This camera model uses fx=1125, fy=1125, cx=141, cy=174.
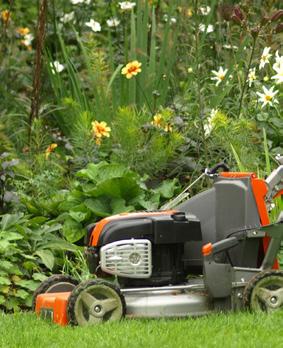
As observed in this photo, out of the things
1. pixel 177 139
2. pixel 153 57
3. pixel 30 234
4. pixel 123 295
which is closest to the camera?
pixel 123 295

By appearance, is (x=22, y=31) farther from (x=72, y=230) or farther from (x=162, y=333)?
(x=162, y=333)

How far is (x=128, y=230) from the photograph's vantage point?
19.5 feet

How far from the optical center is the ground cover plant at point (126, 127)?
7.33 m

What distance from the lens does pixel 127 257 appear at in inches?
233

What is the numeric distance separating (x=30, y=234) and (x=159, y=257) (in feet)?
4.90

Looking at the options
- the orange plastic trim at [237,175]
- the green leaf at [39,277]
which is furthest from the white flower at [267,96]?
the green leaf at [39,277]

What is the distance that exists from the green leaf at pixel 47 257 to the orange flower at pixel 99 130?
48.9 inches

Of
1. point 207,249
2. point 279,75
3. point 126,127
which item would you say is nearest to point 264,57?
point 279,75

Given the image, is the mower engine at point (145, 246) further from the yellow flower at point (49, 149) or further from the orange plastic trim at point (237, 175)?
the yellow flower at point (49, 149)

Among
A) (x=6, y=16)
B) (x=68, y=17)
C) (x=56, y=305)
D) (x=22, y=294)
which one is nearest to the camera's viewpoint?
(x=56, y=305)

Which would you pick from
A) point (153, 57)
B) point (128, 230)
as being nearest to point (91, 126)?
point (153, 57)

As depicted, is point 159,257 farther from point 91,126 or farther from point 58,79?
point 58,79

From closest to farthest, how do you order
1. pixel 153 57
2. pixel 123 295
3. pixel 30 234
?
1. pixel 123 295
2. pixel 30 234
3. pixel 153 57

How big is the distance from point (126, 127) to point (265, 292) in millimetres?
2540
